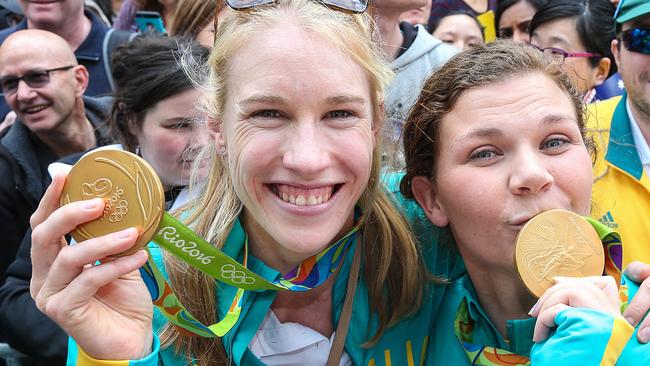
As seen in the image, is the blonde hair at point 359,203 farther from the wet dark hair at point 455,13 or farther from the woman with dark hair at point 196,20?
the wet dark hair at point 455,13

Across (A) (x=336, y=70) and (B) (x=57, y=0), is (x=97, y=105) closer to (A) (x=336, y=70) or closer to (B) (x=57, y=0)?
(B) (x=57, y=0)

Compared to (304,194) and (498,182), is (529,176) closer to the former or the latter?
(498,182)

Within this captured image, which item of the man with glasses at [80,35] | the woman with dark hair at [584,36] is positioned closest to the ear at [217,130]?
A: the man with glasses at [80,35]

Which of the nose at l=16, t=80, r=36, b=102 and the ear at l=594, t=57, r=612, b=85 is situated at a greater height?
the ear at l=594, t=57, r=612, b=85

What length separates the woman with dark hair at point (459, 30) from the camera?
5.71 meters

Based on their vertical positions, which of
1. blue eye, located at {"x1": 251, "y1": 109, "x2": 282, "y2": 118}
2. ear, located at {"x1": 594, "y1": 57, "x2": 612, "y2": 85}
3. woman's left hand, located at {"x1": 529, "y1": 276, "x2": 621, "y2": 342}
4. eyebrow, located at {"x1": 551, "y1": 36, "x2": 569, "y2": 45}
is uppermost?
blue eye, located at {"x1": 251, "y1": 109, "x2": 282, "y2": 118}

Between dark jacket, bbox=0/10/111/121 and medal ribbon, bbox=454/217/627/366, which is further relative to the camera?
dark jacket, bbox=0/10/111/121

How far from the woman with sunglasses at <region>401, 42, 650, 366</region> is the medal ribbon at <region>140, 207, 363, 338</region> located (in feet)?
1.24

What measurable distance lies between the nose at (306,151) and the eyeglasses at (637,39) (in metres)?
1.91

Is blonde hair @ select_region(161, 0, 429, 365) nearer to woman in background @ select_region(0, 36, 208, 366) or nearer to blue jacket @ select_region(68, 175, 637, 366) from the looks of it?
blue jacket @ select_region(68, 175, 637, 366)

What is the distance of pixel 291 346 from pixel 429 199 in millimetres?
704

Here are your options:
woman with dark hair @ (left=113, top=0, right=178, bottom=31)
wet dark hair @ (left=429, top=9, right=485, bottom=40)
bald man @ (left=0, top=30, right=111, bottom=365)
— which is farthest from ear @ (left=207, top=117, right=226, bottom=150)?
wet dark hair @ (left=429, top=9, right=485, bottom=40)

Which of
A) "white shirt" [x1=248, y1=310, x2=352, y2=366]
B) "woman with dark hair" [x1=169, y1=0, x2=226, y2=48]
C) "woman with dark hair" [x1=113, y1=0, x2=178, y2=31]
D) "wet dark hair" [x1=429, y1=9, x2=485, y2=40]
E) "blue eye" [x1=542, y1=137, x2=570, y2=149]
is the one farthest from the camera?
"wet dark hair" [x1=429, y1=9, x2=485, y2=40]

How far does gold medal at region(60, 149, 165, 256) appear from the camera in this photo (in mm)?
2098
